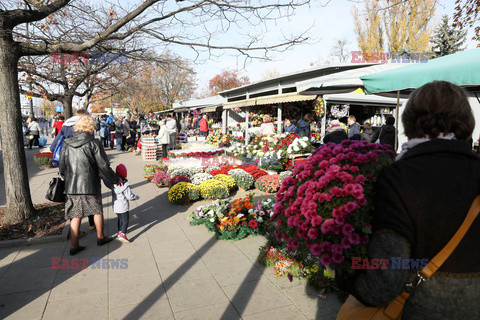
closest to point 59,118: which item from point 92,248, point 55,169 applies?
point 55,169

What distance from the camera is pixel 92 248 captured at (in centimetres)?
450

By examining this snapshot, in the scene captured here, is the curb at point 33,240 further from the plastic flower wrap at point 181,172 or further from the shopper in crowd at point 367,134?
the shopper in crowd at point 367,134

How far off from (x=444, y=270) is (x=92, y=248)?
4586 millimetres

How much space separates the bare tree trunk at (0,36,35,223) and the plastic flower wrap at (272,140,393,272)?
17.5ft

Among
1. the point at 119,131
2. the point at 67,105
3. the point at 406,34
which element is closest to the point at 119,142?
the point at 119,131

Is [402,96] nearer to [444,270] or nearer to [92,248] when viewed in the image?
[444,270]

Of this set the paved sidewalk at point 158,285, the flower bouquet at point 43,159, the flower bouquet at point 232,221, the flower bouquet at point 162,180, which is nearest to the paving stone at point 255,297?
the paved sidewalk at point 158,285

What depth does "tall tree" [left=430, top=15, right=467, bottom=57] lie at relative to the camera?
27.2m

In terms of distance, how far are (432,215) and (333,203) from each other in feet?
1.46

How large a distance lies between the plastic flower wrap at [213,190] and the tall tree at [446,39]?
95.2 feet

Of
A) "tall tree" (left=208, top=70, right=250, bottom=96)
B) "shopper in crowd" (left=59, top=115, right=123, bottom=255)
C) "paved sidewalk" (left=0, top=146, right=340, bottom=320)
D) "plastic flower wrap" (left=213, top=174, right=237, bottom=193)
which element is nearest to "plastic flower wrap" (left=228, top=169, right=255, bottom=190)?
"plastic flower wrap" (left=213, top=174, right=237, bottom=193)

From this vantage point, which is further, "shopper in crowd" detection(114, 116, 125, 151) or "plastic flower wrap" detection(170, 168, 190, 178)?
"shopper in crowd" detection(114, 116, 125, 151)

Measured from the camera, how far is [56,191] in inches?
172

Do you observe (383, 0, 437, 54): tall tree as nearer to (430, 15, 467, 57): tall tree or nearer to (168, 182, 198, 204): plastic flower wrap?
(430, 15, 467, 57): tall tree
